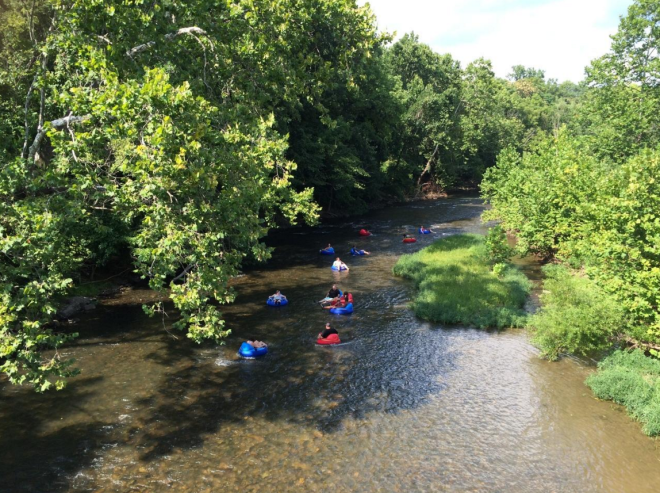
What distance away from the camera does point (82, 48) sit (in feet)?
39.8

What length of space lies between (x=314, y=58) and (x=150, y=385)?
18.6 meters

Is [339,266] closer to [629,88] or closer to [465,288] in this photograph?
[465,288]

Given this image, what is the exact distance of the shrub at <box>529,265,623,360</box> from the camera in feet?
51.2

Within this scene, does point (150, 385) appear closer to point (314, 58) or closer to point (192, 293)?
point (192, 293)

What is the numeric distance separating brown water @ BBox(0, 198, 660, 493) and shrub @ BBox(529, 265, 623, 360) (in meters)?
0.90

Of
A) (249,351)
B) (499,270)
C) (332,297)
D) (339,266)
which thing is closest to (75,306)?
(249,351)

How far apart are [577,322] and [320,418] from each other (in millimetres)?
9423

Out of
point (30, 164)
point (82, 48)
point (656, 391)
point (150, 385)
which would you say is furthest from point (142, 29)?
point (656, 391)

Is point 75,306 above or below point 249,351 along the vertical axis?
above

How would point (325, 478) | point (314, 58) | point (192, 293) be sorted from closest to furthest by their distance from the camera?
point (192, 293)
point (325, 478)
point (314, 58)

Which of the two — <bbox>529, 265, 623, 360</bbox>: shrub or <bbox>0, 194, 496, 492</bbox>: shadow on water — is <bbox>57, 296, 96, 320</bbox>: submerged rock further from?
<bbox>529, 265, 623, 360</bbox>: shrub

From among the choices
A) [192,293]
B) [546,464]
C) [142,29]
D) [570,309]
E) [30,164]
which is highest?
[142,29]

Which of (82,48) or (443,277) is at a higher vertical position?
(82,48)

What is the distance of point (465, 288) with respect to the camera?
2419 cm
